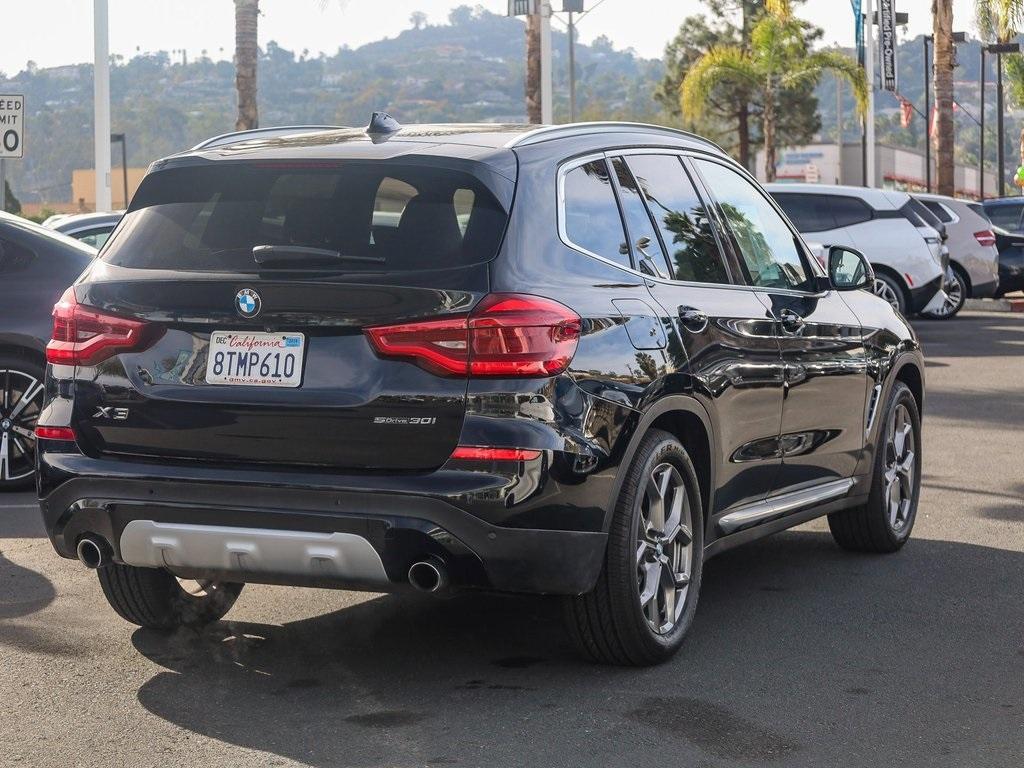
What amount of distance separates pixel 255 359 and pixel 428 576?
812 mm

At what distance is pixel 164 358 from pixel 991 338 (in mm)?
17523

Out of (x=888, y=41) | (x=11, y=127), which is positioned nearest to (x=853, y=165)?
(x=888, y=41)

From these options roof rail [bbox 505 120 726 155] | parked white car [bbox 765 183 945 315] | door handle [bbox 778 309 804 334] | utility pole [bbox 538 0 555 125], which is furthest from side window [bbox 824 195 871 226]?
roof rail [bbox 505 120 726 155]

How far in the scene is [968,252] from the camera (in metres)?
24.2

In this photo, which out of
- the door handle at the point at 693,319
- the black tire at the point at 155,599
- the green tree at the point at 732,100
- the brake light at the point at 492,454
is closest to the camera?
the brake light at the point at 492,454

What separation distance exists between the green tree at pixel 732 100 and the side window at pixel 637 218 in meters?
58.4

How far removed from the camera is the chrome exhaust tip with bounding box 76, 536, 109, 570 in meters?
5.15

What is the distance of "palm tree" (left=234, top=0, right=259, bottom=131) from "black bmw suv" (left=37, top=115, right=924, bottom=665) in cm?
2262

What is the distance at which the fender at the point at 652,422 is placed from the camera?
200 inches

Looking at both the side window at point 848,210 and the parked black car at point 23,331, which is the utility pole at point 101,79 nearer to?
the side window at point 848,210

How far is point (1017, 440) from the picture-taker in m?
11.6

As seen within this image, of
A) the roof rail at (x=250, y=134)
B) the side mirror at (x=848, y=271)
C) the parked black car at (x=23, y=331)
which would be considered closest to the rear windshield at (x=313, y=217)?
the roof rail at (x=250, y=134)

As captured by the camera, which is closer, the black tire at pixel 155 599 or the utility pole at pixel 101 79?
the black tire at pixel 155 599

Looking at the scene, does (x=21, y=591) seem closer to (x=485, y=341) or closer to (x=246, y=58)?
(x=485, y=341)
